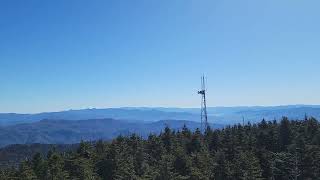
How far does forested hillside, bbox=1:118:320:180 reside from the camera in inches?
2689

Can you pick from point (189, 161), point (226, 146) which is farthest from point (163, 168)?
point (226, 146)

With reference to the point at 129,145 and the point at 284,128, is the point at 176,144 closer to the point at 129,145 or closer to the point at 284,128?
the point at 129,145

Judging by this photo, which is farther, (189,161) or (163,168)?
(189,161)

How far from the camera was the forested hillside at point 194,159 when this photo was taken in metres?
68.3

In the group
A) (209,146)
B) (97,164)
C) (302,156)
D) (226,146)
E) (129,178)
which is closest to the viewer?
(129,178)

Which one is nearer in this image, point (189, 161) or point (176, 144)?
point (189, 161)

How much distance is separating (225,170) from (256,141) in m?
30.8

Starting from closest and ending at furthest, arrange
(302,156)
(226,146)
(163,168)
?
(163,168)
(302,156)
(226,146)

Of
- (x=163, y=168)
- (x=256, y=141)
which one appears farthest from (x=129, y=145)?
(x=163, y=168)

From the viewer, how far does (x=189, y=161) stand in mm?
72250

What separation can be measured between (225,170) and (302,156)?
16.0 metres

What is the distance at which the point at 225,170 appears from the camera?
71750 mm

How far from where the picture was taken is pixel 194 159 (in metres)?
77.4

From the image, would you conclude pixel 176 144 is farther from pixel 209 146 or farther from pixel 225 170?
pixel 225 170
